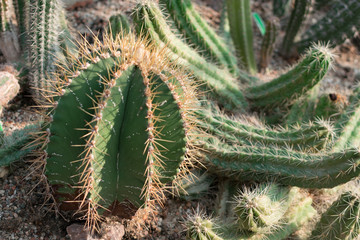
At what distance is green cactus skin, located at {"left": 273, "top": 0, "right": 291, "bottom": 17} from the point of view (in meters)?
4.25

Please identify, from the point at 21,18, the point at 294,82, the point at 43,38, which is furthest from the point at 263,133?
the point at 21,18

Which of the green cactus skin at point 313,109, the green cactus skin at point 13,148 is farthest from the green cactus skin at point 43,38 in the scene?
the green cactus skin at point 313,109

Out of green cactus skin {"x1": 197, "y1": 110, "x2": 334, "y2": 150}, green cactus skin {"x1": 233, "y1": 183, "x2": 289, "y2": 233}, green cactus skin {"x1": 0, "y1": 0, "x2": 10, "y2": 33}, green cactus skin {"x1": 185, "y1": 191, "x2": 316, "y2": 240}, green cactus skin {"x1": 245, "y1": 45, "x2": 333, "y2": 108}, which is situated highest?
green cactus skin {"x1": 0, "y1": 0, "x2": 10, "y2": 33}

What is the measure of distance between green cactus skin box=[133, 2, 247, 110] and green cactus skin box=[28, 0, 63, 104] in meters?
0.55

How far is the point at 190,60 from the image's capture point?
2926 millimetres

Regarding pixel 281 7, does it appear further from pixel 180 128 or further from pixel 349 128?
pixel 180 128

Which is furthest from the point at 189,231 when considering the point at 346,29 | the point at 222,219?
the point at 346,29

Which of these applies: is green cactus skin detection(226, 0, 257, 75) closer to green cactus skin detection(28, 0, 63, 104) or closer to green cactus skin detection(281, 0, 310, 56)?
green cactus skin detection(281, 0, 310, 56)

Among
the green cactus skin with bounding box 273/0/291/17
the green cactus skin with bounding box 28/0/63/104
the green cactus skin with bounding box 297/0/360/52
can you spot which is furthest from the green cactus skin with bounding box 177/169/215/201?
the green cactus skin with bounding box 273/0/291/17

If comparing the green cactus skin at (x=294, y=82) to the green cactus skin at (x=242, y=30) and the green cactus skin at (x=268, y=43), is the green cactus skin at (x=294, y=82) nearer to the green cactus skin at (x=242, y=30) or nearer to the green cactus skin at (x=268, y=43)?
the green cactus skin at (x=242, y=30)

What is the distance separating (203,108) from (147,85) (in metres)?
0.90

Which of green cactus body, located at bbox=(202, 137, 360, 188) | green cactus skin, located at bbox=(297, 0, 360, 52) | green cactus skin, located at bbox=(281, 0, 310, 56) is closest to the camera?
green cactus body, located at bbox=(202, 137, 360, 188)

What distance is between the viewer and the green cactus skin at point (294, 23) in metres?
3.97

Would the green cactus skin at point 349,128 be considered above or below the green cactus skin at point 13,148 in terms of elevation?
above
